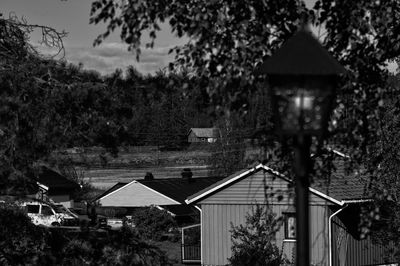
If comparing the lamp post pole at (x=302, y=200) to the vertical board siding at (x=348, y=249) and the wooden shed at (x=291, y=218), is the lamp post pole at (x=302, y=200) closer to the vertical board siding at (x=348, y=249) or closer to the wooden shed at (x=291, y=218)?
the wooden shed at (x=291, y=218)

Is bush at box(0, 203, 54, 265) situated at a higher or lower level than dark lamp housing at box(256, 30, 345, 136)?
lower

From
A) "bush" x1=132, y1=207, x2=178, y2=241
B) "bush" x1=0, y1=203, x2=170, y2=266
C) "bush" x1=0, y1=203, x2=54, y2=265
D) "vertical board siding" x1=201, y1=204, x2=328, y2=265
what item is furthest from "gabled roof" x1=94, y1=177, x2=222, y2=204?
"bush" x1=0, y1=203, x2=54, y2=265

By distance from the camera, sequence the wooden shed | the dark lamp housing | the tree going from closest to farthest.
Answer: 1. the dark lamp housing
2. the tree
3. the wooden shed

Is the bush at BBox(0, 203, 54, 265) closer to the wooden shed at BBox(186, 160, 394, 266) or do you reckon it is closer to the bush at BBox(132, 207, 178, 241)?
the wooden shed at BBox(186, 160, 394, 266)

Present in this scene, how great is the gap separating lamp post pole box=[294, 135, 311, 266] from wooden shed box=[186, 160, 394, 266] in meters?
19.3

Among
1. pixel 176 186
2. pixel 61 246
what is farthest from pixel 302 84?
pixel 176 186

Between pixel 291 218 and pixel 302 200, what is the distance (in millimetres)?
23243

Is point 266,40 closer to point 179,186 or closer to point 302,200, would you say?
point 302,200

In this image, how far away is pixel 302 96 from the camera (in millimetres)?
4805

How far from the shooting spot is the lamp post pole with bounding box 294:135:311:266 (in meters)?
4.77

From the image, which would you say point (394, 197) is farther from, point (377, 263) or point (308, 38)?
point (377, 263)

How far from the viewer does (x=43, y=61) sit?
39.0 feet

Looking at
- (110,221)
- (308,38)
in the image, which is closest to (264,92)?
(308,38)

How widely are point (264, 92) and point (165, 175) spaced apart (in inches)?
2443
